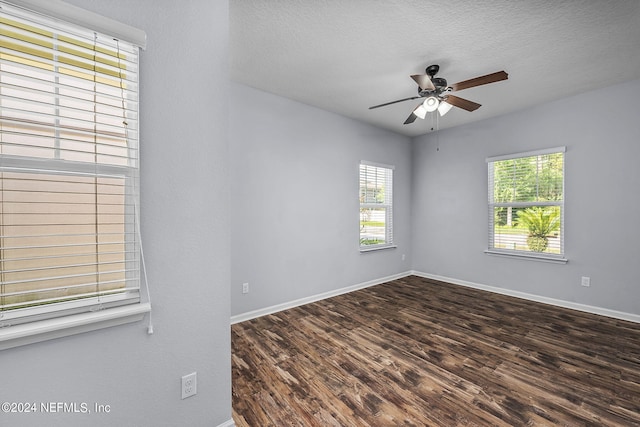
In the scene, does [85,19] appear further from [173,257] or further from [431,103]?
[431,103]

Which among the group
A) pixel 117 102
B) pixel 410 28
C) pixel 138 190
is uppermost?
pixel 410 28

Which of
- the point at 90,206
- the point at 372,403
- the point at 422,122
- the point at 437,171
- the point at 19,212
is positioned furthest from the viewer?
the point at 437,171

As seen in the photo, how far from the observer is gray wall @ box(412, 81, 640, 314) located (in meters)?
3.16

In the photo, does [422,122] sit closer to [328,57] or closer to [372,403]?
[328,57]

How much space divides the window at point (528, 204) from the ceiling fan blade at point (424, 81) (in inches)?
95.1

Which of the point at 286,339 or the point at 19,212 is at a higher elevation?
the point at 19,212

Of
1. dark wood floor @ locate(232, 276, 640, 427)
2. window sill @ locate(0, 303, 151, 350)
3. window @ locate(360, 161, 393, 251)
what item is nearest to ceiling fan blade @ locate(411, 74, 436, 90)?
window @ locate(360, 161, 393, 251)

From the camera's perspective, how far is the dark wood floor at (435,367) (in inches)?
67.2

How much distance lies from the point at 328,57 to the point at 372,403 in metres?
2.91

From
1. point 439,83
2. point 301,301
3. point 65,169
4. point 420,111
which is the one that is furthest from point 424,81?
point 301,301

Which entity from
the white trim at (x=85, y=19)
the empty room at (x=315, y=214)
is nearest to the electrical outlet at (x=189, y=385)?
the empty room at (x=315, y=214)

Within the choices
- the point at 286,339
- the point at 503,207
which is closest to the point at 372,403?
the point at 286,339

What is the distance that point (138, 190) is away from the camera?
1239 mm

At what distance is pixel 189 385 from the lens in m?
1.38
